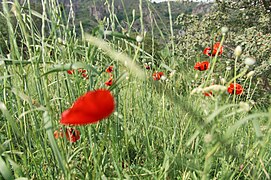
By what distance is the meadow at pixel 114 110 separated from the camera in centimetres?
46

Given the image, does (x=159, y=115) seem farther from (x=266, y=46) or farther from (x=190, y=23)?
(x=190, y=23)

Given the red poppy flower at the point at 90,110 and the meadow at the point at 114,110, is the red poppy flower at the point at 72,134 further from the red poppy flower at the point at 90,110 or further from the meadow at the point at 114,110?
the red poppy flower at the point at 90,110

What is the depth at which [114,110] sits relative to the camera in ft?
1.67

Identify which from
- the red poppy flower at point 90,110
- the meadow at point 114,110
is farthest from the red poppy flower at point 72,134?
the red poppy flower at point 90,110

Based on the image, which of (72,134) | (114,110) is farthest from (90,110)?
(72,134)

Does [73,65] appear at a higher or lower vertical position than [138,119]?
higher

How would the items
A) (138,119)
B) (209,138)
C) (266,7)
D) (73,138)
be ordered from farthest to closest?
(266,7)
(138,119)
(73,138)
(209,138)

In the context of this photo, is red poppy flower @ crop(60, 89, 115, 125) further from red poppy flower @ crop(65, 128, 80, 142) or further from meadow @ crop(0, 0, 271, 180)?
red poppy flower @ crop(65, 128, 80, 142)

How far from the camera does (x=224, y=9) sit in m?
4.50

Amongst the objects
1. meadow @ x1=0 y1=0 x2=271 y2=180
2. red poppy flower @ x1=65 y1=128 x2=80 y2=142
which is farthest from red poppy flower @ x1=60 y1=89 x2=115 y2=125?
red poppy flower @ x1=65 y1=128 x2=80 y2=142

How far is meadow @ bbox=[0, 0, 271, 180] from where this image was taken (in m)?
Result: 0.46

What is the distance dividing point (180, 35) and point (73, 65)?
177 inches

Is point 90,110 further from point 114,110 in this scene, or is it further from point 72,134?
point 72,134

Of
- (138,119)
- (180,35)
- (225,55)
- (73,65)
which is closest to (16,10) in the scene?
(73,65)
